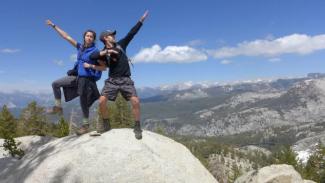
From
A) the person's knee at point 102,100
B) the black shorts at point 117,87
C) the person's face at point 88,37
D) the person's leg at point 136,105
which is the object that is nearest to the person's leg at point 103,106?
the person's knee at point 102,100

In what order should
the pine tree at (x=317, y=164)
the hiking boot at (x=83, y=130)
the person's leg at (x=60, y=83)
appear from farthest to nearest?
the pine tree at (x=317, y=164) < the hiking boot at (x=83, y=130) < the person's leg at (x=60, y=83)

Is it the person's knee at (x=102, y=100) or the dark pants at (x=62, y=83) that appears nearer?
the person's knee at (x=102, y=100)

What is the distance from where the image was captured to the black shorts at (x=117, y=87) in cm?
1441

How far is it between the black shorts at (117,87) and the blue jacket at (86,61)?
0.71 metres

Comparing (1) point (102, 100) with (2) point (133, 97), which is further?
(2) point (133, 97)

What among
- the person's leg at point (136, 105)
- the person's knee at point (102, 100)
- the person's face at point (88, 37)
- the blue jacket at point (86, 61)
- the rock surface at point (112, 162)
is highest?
the person's face at point (88, 37)

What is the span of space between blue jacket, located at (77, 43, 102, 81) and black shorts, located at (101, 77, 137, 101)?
2.34 ft

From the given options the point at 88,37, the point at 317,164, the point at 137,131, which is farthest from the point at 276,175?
the point at 317,164

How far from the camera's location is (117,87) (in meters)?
14.4

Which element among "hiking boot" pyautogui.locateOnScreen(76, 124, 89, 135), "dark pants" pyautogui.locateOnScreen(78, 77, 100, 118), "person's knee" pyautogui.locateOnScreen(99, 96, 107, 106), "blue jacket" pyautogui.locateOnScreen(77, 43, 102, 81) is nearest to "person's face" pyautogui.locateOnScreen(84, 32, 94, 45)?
"blue jacket" pyautogui.locateOnScreen(77, 43, 102, 81)

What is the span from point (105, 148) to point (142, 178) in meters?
1.84

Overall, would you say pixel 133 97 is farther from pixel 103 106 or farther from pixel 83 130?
pixel 83 130

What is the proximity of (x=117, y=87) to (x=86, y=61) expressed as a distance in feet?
5.23

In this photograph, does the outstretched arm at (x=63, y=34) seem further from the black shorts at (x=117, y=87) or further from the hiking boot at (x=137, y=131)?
the hiking boot at (x=137, y=131)
